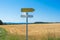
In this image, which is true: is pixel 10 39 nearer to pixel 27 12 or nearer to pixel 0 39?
pixel 0 39

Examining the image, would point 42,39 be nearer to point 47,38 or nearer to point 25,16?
point 47,38

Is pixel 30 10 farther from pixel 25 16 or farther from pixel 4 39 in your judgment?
pixel 4 39

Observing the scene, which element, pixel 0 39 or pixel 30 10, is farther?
pixel 0 39

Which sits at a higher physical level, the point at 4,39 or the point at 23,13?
the point at 23,13

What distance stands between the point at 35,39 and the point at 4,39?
221 centimetres

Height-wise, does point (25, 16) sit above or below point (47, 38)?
above

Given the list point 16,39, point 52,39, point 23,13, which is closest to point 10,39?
point 16,39

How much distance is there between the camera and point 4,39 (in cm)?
1460

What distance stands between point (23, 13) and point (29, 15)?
34 cm

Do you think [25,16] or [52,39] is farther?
[52,39]

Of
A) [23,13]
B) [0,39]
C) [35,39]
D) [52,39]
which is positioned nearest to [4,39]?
[0,39]

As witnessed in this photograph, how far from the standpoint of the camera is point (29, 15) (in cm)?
1058

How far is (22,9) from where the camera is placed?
1050 cm

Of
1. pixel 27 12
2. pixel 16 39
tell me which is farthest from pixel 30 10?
pixel 16 39
